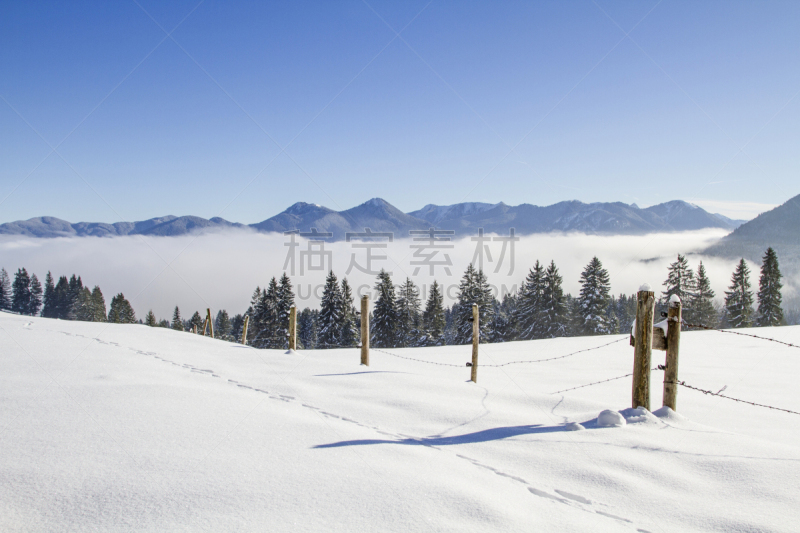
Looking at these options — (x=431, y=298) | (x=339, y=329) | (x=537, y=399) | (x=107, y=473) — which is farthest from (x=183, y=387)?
(x=431, y=298)

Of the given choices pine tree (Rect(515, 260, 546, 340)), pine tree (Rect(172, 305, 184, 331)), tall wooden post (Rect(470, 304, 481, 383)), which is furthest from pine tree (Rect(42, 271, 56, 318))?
tall wooden post (Rect(470, 304, 481, 383))

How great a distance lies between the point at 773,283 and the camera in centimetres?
4703

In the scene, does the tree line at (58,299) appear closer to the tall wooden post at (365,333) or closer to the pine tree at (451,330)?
the pine tree at (451,330)

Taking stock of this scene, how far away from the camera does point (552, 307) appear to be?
4375cm

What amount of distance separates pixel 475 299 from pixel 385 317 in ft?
34.2

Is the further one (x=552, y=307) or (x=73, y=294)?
(x=73, y=294)

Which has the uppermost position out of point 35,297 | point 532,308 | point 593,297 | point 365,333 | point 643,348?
point 643,348

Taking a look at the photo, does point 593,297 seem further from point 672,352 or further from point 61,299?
point 61,299

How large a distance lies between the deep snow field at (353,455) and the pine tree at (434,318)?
40.2m

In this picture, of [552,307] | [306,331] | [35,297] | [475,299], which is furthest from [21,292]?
[552,307]

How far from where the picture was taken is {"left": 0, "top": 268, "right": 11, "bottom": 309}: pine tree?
74.1 metres

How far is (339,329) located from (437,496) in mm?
41913

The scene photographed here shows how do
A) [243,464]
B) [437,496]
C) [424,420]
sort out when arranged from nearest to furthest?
1. [437,496]
2. [243,464]
3. [424,420]

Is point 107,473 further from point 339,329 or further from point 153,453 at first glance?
point 339,329
